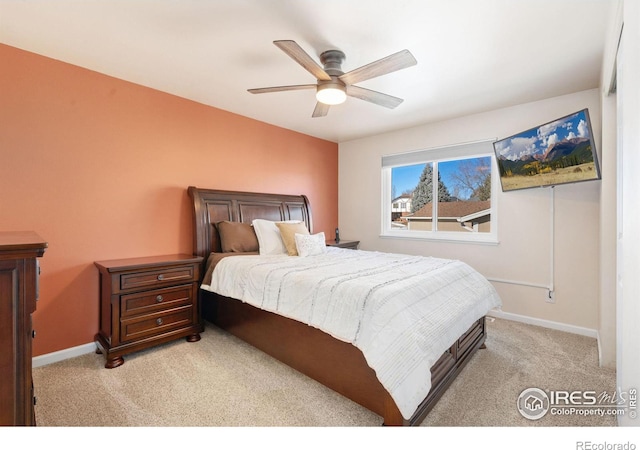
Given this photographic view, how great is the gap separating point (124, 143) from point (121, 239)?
3.07ft

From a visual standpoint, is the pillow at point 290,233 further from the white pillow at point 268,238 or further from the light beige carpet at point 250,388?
the light beige carpet at point 250,388

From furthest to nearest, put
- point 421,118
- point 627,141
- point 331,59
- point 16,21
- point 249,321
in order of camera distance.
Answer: point 421,118 < point 249,321 < point 331,59 < point 16,21 < point 627,141

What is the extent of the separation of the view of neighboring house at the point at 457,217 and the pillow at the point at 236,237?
2.45m

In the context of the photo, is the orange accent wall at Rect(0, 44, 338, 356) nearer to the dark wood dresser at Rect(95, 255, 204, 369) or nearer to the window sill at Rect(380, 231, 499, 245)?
the dark wood dresser at Rect(95, 255, 204, 369)

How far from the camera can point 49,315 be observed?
8.04ft

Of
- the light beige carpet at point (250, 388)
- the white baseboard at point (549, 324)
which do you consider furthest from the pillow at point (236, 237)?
the white baseboard at point (549, 324)

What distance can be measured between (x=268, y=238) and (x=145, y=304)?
1330 millimetres

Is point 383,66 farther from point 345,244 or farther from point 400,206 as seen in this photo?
point 400,206

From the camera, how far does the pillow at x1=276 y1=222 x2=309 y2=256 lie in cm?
322

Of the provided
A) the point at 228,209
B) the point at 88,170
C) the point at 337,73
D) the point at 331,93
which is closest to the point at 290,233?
the point at 228,209

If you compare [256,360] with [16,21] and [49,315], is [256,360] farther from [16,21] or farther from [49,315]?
[16,21]

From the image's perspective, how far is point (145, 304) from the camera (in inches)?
101
